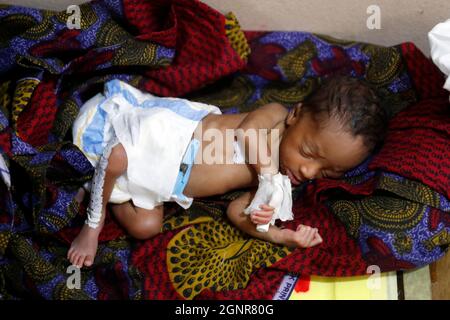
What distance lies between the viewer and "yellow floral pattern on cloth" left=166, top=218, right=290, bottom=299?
1.68 metres

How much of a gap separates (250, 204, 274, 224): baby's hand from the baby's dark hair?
9.9 inches

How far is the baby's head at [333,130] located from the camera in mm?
1554

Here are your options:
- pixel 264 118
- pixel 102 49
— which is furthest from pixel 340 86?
pixel 102 49

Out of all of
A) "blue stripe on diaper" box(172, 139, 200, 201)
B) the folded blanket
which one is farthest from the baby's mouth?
"blue stripe on diaper" box(172, 139, 200, 201)

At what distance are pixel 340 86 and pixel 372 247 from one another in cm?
44

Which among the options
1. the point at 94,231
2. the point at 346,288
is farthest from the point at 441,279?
the point at 94,231

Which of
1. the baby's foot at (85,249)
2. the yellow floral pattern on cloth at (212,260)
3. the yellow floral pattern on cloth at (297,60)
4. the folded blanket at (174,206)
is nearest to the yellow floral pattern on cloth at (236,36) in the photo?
the folded blanket at (174,206)

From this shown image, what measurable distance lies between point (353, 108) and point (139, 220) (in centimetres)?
64

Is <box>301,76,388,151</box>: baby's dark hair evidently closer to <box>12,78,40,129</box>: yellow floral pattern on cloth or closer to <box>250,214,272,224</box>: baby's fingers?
<box>250,214,272,224</box>: baby's fingers

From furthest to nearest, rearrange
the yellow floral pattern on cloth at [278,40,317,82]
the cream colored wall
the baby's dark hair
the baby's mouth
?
the yellow floral pattern on cloth at [278,40,317,82]
the cream colored wall
the baby's mouth
the baby's dark hair

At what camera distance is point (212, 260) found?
1.71 metres

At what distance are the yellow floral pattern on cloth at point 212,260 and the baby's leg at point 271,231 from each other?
0.10ft
